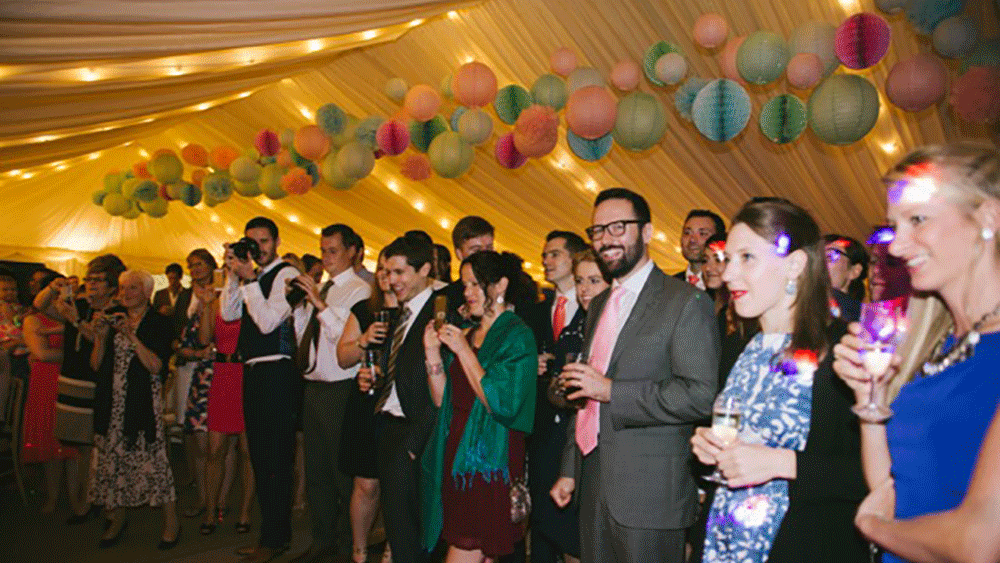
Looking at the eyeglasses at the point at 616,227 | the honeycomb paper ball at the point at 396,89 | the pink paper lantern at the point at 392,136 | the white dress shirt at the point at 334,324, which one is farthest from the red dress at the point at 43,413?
the eyeglasses at the point at 616,227

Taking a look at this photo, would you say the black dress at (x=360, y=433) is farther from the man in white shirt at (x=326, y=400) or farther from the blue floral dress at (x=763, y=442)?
the blue floral dress at (x=763, y=442)

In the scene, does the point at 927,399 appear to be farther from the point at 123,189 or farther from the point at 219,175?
the point at 123,189

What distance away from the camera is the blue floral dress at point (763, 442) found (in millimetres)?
1541

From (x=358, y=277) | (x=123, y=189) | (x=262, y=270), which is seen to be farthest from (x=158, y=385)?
(x=123, y=189)

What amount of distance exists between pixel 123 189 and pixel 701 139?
19.7 ft

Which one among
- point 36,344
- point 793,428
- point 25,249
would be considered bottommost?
point 793,428

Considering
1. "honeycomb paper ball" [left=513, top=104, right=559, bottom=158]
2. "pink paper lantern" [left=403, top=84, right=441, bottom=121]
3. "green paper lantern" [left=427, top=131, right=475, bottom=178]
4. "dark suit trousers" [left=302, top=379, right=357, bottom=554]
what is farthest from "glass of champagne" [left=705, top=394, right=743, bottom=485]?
"pink paper lantern" [left=403, top=84, right=441, bottom=121]

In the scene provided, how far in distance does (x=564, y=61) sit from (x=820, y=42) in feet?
5.76

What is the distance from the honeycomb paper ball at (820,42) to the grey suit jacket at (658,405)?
7.72ft

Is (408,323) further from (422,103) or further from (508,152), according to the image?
(508,152)

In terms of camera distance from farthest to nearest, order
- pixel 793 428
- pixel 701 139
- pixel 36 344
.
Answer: pixel 701 139 < pixel 36 344 < pixel 793 428

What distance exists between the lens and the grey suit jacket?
204 centimetres

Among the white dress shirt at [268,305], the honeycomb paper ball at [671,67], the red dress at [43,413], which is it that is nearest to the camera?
the white dress shirt at [268,305]

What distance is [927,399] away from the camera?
1.14 meters
